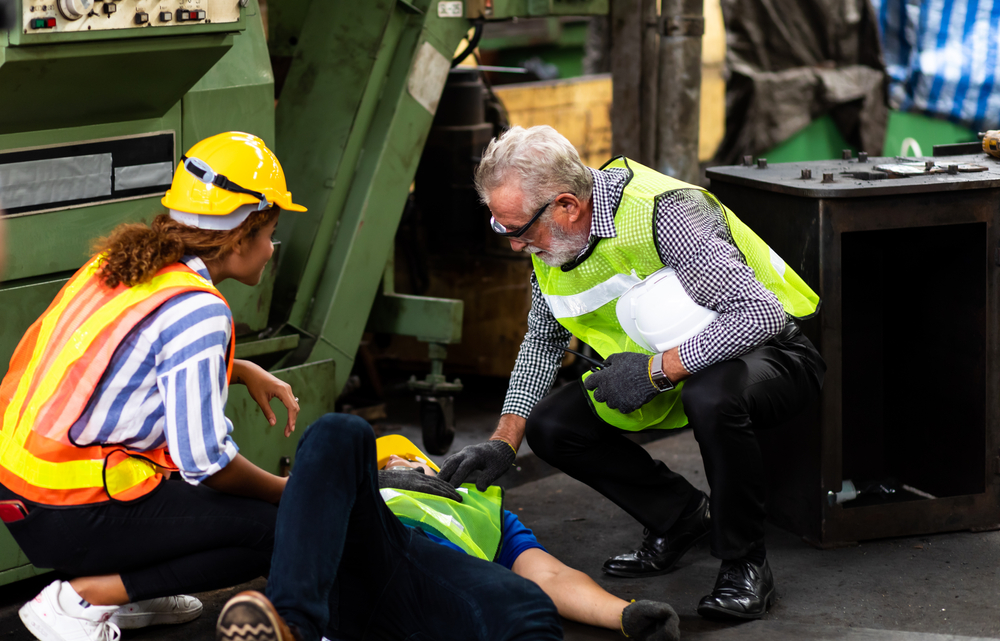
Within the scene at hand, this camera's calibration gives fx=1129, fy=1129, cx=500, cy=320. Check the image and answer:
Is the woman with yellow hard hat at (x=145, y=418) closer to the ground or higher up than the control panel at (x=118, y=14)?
closer to the ground

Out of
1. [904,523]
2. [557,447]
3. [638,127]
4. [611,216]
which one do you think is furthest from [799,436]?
[638,127]

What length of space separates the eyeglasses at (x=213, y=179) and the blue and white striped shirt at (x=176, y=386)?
0.25 m

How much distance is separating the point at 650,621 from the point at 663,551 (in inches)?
24.1

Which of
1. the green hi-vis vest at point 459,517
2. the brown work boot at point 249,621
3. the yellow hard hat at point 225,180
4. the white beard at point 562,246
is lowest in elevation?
the green hi-vis vest at point 459,517

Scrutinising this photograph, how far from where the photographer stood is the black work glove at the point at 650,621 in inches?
93.0

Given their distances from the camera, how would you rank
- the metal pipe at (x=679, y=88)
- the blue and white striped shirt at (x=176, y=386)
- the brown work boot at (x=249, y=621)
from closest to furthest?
1. the brown work boot at (x=249, y=621)
2. the blue and white striped shirt at (x=176, y=386)
3. the metal pipe at (x=679, y=88)

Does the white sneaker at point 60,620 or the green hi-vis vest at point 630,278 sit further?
the green hi-vis vest at point 630,278

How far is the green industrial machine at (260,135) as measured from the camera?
2.56 meters

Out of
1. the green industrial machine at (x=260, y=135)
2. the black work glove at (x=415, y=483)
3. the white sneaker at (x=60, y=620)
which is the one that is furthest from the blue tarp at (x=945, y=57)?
the white sneaker at (x=60, y=620)

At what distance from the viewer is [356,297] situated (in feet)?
11.9

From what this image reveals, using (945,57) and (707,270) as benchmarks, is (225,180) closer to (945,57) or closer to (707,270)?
(707,270)

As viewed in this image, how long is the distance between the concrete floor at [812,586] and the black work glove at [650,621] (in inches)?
4.7

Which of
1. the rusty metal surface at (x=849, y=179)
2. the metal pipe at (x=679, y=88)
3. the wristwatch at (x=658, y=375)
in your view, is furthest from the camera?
the metal pipe at (x=679, y=88)

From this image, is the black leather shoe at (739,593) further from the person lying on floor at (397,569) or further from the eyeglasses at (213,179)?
the eyeglasses at (213,179)
